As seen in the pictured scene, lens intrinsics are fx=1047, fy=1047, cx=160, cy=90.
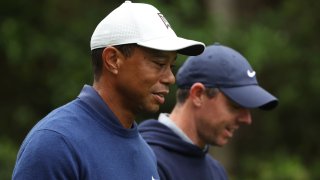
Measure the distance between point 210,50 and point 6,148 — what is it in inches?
212

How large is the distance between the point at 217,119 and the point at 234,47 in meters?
5.82

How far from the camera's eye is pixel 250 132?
12.0 m

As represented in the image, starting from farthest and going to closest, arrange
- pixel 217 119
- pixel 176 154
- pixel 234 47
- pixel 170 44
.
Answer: pixel 234 47
pixel 217 119
pixel 176 154
pixel 170 44

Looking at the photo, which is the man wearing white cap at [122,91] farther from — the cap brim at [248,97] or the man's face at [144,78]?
the cap brim at [248,97]

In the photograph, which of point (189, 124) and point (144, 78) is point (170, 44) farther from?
point (189, 124)

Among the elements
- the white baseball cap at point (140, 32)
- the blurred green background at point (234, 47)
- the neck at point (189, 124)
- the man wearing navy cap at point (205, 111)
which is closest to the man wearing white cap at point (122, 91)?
the white baseball cap at point (140, 32)

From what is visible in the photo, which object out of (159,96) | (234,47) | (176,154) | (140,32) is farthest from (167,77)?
(234,47)

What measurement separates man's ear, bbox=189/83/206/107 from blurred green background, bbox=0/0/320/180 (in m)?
5.05

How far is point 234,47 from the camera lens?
10352mm

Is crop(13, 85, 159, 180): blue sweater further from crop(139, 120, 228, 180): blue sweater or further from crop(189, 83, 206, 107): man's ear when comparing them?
crop(189, 83, 206, 107): man's ear

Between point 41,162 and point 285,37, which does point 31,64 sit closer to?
point 285,37

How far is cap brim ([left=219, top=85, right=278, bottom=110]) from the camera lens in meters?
4.60

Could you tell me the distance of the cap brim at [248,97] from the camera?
4602 mm

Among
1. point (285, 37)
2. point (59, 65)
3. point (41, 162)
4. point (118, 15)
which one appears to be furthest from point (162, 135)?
point (285, 37)
